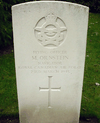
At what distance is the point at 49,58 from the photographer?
229cm

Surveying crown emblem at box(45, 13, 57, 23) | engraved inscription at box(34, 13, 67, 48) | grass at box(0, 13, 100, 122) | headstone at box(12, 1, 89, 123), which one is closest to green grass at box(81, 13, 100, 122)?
grass at box(0, 13, 100, 122)

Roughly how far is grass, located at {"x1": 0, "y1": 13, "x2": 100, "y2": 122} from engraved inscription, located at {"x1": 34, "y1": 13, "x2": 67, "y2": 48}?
1.77 m

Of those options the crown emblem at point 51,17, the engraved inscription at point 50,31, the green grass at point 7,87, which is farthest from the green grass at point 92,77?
the crown emblem at point 51,17

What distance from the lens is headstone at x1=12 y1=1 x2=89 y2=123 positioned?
206 cm

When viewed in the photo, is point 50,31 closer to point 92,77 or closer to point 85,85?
point 85,85

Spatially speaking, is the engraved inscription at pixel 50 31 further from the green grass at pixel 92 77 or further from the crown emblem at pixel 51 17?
the green grass at pixel 92 77

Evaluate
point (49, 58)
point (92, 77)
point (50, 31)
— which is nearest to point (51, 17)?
point (50, 31)

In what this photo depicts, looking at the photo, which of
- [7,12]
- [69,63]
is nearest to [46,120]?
[69,63]

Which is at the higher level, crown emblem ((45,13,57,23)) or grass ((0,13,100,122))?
crown emblem ((45,13,57,23))

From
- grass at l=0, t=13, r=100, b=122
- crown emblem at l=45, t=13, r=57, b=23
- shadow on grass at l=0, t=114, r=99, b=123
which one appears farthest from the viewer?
grass at l=0, t=13, r=100, b=122

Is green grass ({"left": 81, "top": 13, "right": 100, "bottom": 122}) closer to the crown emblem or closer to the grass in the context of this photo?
the grass

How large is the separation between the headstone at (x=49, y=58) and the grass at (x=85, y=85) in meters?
0.69

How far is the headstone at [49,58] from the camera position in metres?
2.06

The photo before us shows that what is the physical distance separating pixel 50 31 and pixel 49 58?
394 mm
